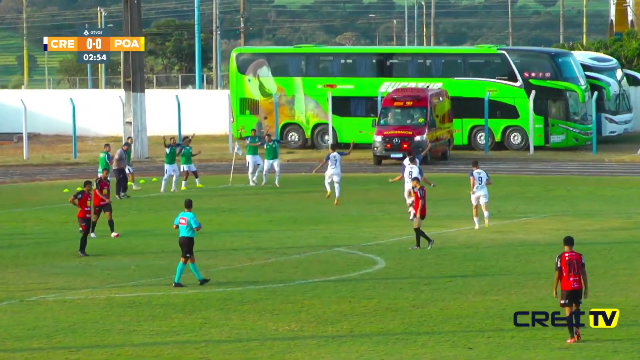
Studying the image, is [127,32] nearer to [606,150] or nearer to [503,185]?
[503,185]

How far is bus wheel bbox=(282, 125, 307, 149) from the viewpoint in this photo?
170ft

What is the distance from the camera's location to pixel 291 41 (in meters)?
134

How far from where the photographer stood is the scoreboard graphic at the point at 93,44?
45.7 meters

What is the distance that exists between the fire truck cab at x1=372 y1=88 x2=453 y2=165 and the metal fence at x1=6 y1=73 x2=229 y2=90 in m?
25.5

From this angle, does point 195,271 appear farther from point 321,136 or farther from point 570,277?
point 321,136

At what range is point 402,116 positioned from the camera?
44.1m

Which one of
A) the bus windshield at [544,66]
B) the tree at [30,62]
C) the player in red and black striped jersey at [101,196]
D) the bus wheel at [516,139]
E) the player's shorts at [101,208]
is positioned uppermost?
the tree at [30,62]

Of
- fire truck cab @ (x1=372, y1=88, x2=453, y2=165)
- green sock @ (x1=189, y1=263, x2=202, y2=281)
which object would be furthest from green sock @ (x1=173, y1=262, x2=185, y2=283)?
fire truck cab @ (x1=372, y1=88, x2=453, y2=165)

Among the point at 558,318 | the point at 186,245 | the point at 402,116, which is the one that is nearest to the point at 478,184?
the point at 186,245

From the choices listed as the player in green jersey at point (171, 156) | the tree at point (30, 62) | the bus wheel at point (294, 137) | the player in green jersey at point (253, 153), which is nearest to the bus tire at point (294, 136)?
the bus wheel at point (294, 137)

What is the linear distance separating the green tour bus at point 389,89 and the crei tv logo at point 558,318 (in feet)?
111

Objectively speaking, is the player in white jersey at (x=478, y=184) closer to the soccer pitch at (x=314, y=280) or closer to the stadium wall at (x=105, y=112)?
the soccer pitch at (x=314, y=280)

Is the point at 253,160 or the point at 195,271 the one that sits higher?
the point at 253,160

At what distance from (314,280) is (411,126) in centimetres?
2511
